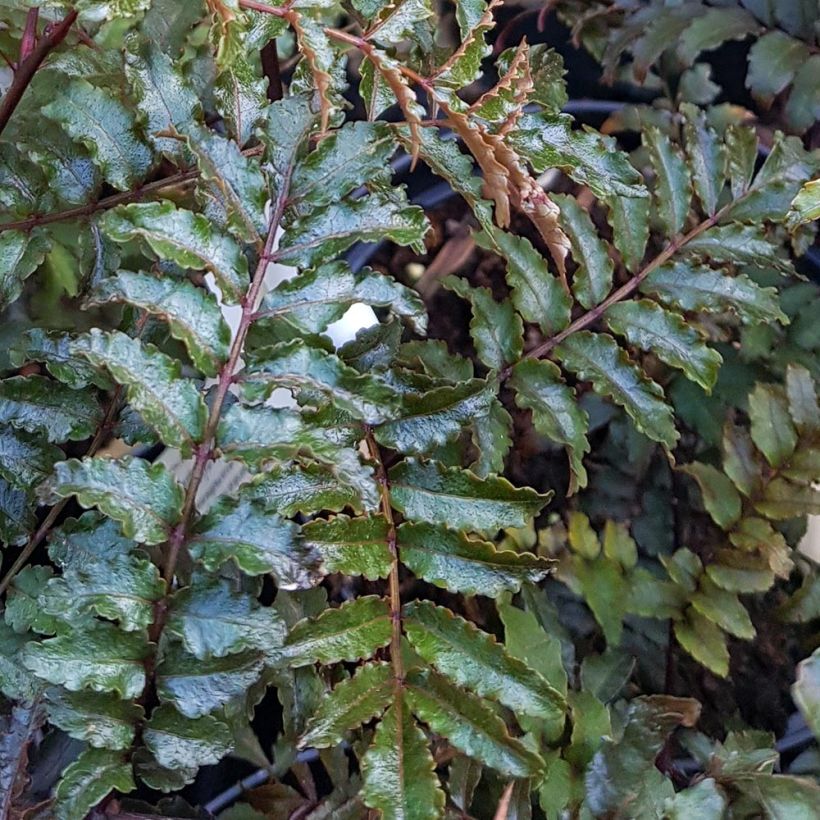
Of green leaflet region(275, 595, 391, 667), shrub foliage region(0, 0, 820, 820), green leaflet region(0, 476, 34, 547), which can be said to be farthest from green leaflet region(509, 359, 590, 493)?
green leaflet region(0, 476, 34, 547)

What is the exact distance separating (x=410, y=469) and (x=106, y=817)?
1.08 ft

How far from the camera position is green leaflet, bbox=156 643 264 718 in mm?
562

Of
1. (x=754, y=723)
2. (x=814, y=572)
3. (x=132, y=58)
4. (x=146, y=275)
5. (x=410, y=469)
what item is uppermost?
(x=132, y=58)

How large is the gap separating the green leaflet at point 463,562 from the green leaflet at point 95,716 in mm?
214

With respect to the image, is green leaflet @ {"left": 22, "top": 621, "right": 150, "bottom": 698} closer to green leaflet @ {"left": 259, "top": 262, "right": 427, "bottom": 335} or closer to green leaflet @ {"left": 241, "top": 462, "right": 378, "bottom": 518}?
green leaflet @ {"left": 241, "top": 462, "right": 378, "bottom": 518}

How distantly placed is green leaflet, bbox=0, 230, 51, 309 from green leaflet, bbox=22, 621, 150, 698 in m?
0.28

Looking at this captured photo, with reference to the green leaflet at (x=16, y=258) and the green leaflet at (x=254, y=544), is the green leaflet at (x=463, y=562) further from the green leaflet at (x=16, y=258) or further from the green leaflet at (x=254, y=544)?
the green leaflet at (x=16, y=258)

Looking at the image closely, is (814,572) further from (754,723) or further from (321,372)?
(321,372)

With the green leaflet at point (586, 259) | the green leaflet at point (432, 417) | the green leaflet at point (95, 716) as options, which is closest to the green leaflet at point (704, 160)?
the green leaflet at point (586, 259)

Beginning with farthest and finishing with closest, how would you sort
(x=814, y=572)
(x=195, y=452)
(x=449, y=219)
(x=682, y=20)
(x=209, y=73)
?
(x=449, y=219) < (x=682, y=20) < (x=814, y=572) < (x=209, y=73) < (x=195, y=452)

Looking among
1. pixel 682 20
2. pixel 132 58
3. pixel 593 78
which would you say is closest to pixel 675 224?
pixel 682 20

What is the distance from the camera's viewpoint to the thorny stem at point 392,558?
59 centimetres

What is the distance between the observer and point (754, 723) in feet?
3.13

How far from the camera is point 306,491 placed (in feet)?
1.95
